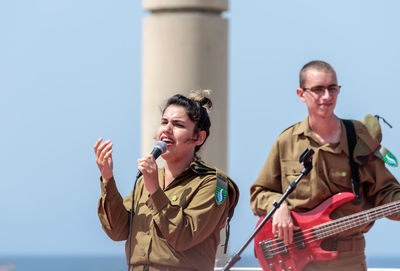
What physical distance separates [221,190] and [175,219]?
325 millimetres

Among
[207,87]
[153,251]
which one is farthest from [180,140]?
[207,87]

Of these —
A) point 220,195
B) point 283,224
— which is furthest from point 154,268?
point 283,224

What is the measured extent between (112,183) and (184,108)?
1.54 ft

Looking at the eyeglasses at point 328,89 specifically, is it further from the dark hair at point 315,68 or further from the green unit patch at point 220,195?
the green unit patch at point 220,195

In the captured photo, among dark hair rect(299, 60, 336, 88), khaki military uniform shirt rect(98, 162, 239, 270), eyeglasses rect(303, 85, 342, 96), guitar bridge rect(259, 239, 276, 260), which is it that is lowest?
guitar bridge rect(259, 239, 276, 260)

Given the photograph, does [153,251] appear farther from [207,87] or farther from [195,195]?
[207,87]

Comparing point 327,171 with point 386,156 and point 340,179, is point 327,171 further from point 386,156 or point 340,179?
point 386,156

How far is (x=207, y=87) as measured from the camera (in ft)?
27.5

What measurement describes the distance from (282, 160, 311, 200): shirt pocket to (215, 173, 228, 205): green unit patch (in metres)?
0.83

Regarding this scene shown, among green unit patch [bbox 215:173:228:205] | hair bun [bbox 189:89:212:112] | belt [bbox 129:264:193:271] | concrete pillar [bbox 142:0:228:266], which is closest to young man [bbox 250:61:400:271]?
hair bun [bbox 189:89:212:112]

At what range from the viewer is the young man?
A: 572 centimetres

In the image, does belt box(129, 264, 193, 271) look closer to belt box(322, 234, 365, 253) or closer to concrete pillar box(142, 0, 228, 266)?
belt box(322, 234, 365, 253)

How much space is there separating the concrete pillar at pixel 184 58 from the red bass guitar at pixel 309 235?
7.93ft

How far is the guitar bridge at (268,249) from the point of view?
5984mm
